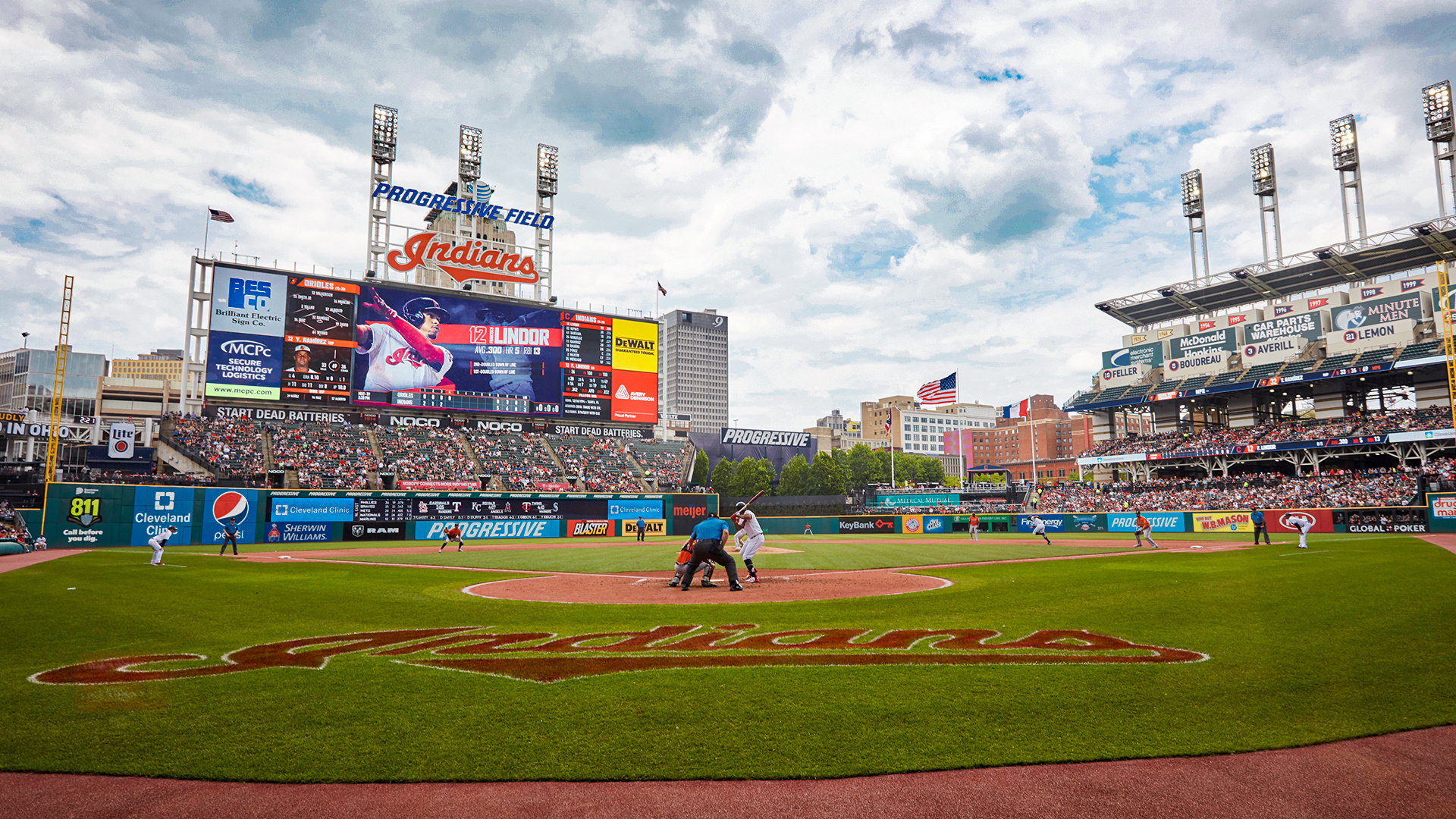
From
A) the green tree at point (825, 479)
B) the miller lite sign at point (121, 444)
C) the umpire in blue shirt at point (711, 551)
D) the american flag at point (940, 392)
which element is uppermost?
the american flag at point (940, 392)

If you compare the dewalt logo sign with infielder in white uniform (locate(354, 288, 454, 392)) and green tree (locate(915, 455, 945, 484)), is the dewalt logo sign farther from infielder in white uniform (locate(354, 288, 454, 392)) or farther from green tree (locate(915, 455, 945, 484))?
green tree (locate(915, 455, 945, 484))

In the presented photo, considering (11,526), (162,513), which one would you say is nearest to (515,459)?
(162,513)


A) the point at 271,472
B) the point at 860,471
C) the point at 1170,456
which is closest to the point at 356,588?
the point at 271,472

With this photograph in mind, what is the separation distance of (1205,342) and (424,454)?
217 ft

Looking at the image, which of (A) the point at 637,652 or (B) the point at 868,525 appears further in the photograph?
(B) the point at 868,525

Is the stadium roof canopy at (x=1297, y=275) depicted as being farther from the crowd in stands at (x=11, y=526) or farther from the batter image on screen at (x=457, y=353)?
the crowd in stands at (x=11, y=526)

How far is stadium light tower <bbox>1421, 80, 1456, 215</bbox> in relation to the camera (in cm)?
5694

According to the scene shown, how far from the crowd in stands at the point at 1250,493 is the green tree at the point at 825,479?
88.4ft

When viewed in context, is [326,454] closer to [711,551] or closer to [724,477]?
[711,551]

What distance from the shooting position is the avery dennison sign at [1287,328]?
59.4 m

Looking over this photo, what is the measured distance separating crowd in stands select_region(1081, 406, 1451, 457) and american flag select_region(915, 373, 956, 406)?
723 inches

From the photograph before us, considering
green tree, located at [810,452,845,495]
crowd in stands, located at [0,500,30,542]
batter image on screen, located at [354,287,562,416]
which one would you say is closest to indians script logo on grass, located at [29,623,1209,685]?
crowd in stands, located at [0,500,30,542]

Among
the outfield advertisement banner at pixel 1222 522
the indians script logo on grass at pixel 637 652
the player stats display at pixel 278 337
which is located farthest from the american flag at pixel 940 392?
the indians script logo on grass at pixel 637 652

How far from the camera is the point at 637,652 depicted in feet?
31.2
